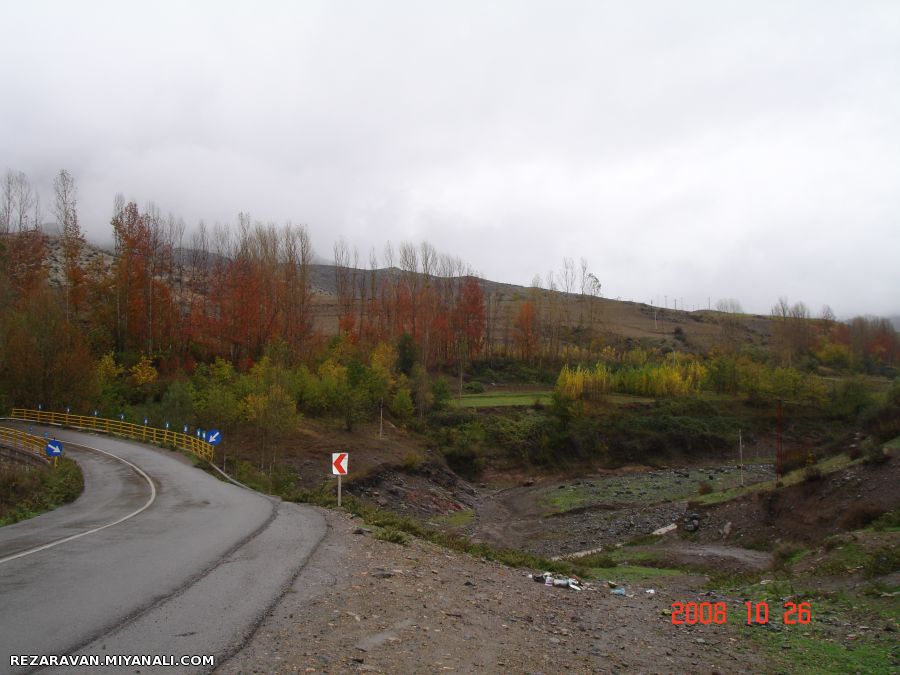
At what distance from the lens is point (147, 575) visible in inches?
345

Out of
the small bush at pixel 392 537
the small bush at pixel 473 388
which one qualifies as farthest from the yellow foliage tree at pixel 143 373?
the small bush at pixel 392 537

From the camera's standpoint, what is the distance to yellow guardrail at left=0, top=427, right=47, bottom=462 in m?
29.5

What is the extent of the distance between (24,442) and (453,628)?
3259 cm

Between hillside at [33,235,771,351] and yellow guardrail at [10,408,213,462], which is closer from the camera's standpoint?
yellow guardrail at [10,408,213,462]

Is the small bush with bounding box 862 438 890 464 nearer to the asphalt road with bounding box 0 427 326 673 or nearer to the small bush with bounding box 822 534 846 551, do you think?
the small bush with bounding box 822 534 846 551

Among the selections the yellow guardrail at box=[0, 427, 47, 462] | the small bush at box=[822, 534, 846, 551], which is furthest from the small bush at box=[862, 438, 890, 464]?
the yellow guardrail at box=[0, 427, 47, 462]

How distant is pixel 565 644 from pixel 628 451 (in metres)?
53.9

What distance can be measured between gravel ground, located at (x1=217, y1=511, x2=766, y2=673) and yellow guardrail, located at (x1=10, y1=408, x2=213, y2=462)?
85.9ft

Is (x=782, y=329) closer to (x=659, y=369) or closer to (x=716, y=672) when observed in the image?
(x=659, y=369)

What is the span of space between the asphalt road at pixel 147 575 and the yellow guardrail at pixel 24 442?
13689 millimetres

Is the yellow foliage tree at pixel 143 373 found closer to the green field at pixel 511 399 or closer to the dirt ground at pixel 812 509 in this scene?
the green field at pixel 511 399

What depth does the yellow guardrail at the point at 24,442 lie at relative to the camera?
96.7 ft

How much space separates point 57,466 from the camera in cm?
2434

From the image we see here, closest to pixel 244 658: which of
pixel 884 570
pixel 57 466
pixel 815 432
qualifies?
pixel 884 570
